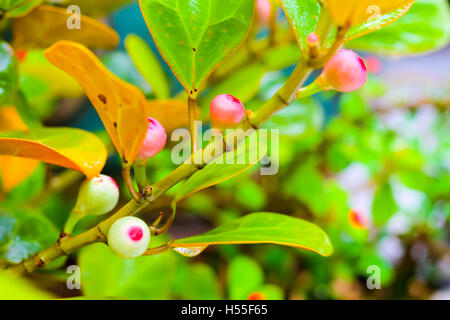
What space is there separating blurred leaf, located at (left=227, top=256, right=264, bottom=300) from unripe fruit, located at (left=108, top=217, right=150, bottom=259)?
28cm

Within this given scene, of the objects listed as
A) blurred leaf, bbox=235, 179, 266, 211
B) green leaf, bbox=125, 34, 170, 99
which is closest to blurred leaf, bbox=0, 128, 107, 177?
green leaf, bbox=125, 34, 170, 99

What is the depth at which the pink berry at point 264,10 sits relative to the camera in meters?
0.60

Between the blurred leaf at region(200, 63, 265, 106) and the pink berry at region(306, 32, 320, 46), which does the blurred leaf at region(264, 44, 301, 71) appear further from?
the pink berry at region(306, 32, 320, 46)

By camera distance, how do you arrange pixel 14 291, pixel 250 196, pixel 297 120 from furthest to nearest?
pixel 250 196
pixel 297 120
pixel 14 291

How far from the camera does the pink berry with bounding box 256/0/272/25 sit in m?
0.60

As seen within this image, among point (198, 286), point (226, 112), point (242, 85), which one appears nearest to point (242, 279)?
point (198, 286)

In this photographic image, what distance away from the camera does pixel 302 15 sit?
0.27m

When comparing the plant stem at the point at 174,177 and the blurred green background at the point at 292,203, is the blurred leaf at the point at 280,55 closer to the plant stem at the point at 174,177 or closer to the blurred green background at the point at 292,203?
the blurred green background at the point at 292,203

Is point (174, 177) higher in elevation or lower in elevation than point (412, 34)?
lower

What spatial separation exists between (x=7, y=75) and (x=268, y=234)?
0.71 feet

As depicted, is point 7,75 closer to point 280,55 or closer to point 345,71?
point 345,71

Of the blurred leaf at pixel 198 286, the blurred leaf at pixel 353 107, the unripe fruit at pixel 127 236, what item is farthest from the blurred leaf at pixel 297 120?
the unripe fruit at pixel 127 236

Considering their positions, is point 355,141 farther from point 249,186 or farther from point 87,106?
point 87,106
